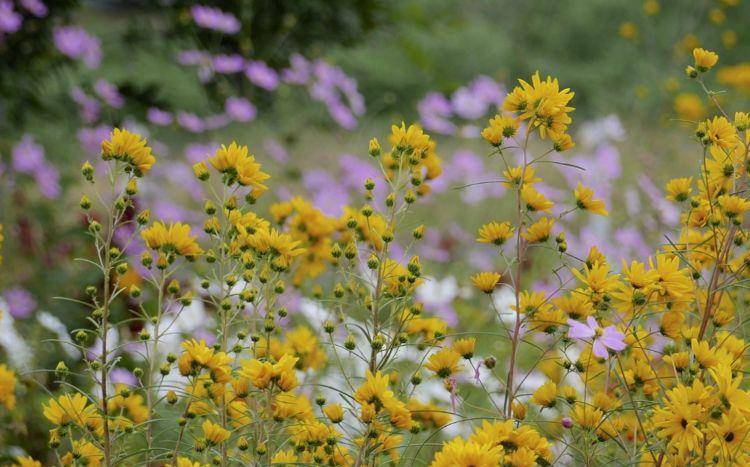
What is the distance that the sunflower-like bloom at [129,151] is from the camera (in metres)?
1.20

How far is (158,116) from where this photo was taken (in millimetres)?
3408

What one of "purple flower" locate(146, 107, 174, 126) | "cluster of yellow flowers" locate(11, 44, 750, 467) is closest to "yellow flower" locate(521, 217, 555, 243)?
"cluster of yellow flowers" locate(11, 44, 750, 467)

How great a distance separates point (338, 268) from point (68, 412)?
495mm

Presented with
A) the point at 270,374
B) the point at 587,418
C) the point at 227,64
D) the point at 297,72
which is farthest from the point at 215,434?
the point at 297,72

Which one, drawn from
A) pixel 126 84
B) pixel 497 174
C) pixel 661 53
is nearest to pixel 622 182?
pixel 497 174

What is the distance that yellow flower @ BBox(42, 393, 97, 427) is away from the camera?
1208mm

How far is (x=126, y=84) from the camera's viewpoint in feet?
11.4

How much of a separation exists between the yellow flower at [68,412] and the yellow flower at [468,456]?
1.66 ft

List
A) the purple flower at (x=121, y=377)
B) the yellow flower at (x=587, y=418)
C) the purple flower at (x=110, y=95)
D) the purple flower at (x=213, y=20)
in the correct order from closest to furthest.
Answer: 1. the yellow flower at (x=587, y=418)
2. the purple flower at (x=121, y=377)
3. the purple flower at (x=110, y=95)
4. the purple flower at (x=213, y=20)

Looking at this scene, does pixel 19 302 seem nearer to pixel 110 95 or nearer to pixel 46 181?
pixel 46 181

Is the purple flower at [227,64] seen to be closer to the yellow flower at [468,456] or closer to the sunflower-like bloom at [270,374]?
the sunflower-like bloom at [270,374]

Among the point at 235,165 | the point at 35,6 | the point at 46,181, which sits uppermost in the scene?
the point at 35,6

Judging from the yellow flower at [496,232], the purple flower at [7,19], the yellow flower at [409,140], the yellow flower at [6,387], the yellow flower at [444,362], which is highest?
the purple flower at [7,19]

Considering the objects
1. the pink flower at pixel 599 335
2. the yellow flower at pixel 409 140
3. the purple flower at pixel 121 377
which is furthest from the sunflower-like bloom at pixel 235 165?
the purple flower at pixel 121 377
